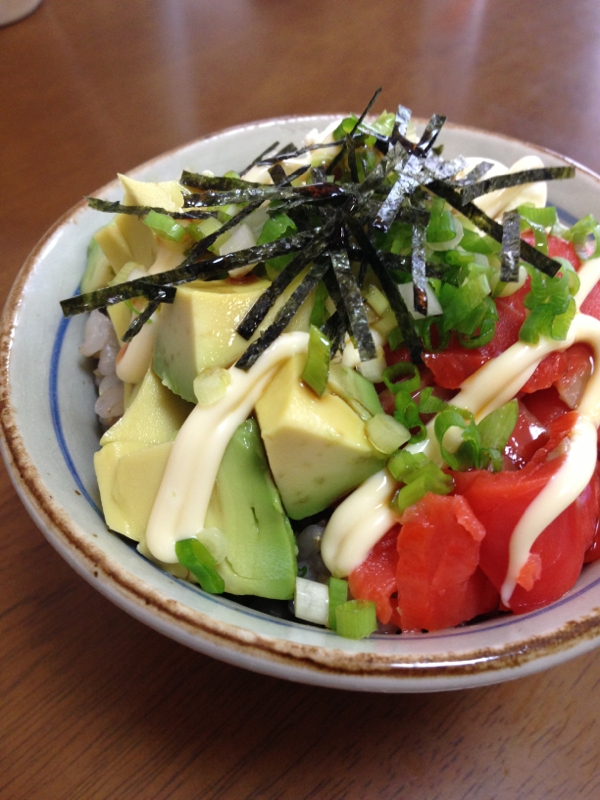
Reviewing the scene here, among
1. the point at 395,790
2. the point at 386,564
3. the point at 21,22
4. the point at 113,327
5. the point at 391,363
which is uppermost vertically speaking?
the point at 21,22

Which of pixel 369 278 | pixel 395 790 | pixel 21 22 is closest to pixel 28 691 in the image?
pixel 395 790

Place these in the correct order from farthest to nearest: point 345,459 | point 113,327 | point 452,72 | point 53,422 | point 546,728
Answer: point 452,72 < point 113,327 < point 53,422 < point 546,728 < point 345,459

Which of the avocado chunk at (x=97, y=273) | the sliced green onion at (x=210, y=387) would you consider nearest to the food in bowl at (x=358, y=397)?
the sliced green onion at (x=210, y=387)

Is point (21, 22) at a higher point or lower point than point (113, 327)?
higher

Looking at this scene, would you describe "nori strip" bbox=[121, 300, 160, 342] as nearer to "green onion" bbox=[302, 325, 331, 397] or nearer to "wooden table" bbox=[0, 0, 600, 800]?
"green onion" bbox=[302, 325, 331, 397]

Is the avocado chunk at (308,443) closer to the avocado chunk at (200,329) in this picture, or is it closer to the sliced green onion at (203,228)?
the avocado chunk at (200,329)

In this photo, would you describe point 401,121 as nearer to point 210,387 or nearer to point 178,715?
point 210,387

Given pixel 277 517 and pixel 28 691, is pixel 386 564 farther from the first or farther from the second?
pixel 28 691

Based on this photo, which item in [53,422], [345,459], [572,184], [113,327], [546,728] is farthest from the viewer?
[572,184]
